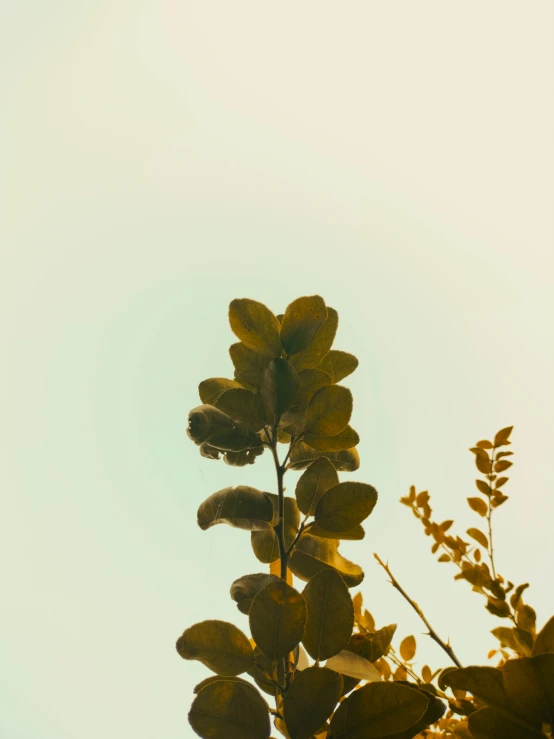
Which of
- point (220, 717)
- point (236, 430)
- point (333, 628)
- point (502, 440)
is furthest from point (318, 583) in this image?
point (502, 440)

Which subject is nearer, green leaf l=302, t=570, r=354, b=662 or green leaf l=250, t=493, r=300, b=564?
green leaf l=302, t=570, r=354, b=662

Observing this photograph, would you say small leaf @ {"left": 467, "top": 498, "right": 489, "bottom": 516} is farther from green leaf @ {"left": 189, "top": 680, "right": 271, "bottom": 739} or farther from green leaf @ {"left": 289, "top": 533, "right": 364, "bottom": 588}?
green leaf @ {"left": 189, "top": 680, "right": 271, "bottom": 739}

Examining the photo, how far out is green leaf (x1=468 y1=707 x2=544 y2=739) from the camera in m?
0.48

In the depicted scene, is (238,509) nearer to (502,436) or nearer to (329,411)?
(329,411)

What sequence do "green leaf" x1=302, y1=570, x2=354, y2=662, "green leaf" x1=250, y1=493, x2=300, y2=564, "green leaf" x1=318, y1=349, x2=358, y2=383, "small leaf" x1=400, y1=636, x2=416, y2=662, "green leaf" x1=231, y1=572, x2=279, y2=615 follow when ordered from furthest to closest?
"small leaf" x1=400, y1=636, x2=416, y2=662
"green leaf" x1=318, y1=349, x2=358, y2=383
"green leaf" x1=250, y1=493, x2=300, y2=564
"green leaf" x1=231, y1=572, x2=279, y2=615
"green leaf" x1=302, y1=570, x2=354, y2=662

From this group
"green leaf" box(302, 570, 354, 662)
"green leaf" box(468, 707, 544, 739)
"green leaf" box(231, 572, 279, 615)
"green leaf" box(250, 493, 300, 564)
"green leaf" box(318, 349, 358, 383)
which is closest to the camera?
"green leaf" box(468, 707, 544, 739)

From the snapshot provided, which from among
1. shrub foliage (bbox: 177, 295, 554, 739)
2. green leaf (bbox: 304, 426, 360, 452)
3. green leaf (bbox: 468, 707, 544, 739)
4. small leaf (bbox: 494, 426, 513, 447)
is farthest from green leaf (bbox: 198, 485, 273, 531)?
small leaf (bbox: 494, 426, 513, 447)

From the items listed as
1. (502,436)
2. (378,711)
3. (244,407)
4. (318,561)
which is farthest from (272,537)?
(502,436)

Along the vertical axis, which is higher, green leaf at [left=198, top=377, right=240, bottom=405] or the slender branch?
green leaf at [left=198, top=377, right=240, bottom=405]

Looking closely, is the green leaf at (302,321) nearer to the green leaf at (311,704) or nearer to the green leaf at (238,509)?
the green leaf at (238,509)

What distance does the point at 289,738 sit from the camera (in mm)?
546

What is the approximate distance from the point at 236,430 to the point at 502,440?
0.47m

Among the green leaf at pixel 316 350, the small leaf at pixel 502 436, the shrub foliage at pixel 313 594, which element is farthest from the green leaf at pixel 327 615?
the small leaf at pixel 502 436

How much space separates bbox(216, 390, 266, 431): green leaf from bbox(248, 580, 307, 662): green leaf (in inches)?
10.9
